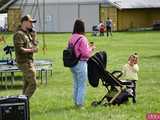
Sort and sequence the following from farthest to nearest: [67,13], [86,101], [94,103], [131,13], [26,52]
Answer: [131,13] < [67,13] < [86,101] < [94,103] < [26,52]

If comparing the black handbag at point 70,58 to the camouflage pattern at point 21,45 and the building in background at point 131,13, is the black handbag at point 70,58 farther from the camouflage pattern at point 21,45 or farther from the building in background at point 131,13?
the building in background at point 131,13

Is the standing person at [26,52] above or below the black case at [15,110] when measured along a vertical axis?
above

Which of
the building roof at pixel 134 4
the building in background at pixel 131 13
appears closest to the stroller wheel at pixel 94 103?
the building in background at pixel 131 13

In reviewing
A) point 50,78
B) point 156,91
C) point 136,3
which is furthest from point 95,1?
point 156,91

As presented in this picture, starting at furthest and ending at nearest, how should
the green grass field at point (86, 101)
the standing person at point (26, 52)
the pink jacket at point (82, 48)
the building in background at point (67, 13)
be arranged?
the building in background at point (67, 13) → the pink jacket at point (82, 48) → the standing person at point (26, 52) → the green grass field at point (86, 101)

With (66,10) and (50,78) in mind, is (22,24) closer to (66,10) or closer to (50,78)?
(50,78)

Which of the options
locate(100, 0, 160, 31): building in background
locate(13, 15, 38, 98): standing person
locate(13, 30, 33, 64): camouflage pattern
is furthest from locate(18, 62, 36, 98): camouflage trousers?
locate(100, 0, 160, 31): building in background

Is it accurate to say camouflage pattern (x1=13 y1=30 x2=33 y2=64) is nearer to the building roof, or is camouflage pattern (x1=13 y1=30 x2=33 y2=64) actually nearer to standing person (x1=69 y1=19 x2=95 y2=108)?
standing person (x1=69 y1=19 x2=95 y2=108)

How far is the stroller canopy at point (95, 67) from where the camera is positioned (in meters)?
13.9

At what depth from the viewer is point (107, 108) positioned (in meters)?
13.5

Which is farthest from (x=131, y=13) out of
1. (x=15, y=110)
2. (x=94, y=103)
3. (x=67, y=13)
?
(x=15, y=110)

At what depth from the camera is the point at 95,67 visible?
45.5 feet

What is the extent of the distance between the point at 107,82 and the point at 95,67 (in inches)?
17.7

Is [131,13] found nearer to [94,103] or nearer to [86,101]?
[86,101]
